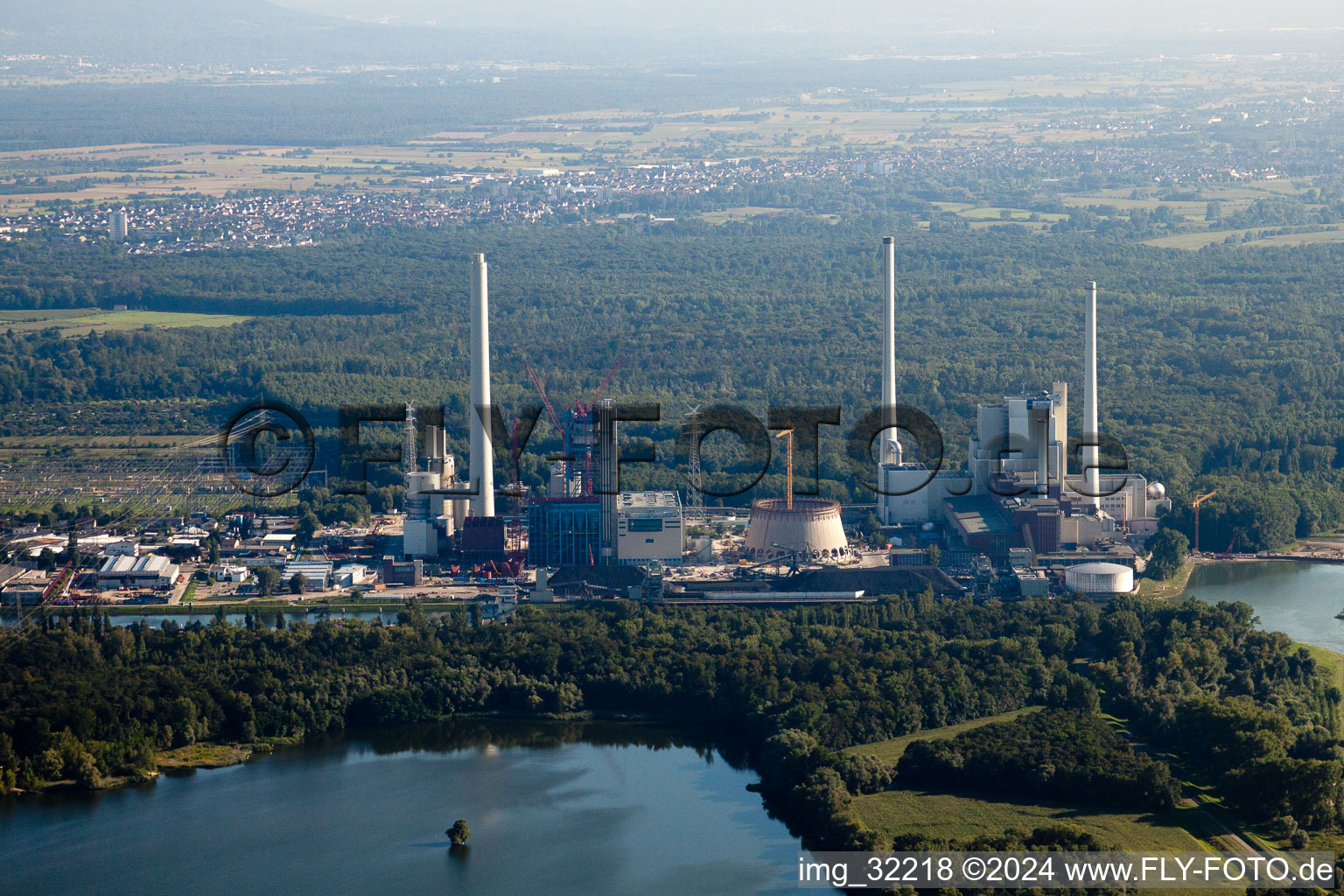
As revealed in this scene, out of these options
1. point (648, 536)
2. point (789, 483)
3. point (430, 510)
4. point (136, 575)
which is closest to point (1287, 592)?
point (789, 483)

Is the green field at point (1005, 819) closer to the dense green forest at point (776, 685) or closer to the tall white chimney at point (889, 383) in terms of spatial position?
the dense green forest at point (776, 685)

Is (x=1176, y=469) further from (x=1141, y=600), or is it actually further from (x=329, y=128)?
(x=329, y=128)

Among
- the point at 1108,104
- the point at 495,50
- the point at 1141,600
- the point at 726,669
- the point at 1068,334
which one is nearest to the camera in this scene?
the point at 726,669

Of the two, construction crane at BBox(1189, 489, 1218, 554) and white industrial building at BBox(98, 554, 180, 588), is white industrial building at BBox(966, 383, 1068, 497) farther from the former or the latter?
white industrial building at BBox(98, 554, 180, 588)

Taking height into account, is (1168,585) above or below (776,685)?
below

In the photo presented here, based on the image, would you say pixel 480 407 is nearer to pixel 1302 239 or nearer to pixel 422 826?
pixel 422 826

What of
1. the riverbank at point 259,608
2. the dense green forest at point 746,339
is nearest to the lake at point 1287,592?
the dense green forest at point 746,339

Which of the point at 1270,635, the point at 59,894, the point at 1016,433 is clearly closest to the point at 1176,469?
the point at 1016,433
